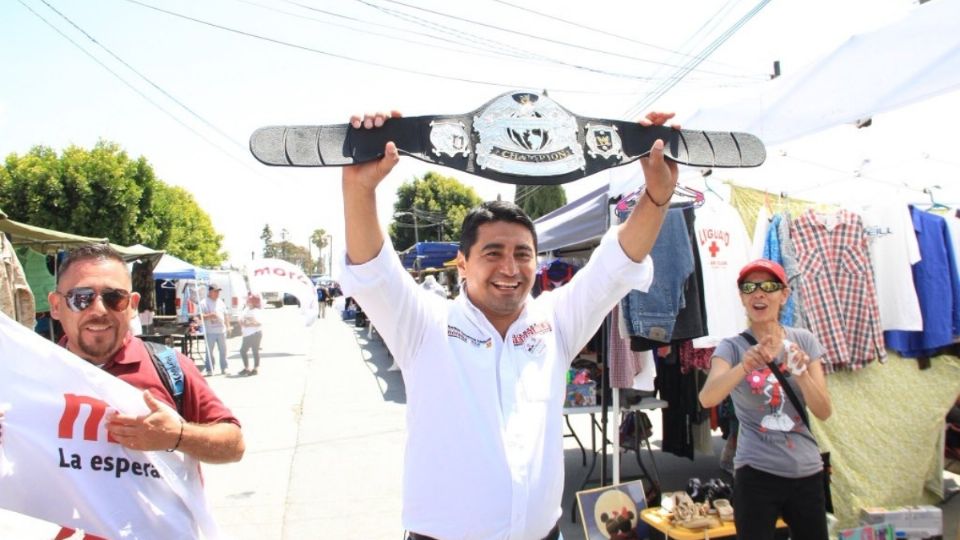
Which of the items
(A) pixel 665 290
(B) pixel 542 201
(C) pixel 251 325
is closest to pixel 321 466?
(A) pixel 665 290

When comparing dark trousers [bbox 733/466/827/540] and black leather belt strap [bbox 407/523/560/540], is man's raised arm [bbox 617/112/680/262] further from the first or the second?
→ dark trousers [bbox 733/466/827/540]

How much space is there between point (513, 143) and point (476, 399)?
0.79 meters

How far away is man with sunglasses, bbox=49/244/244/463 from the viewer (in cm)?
197

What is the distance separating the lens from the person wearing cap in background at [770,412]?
8.83 feet

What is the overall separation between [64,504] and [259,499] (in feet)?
12.0

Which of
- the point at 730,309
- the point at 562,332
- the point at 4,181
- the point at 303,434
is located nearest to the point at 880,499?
the point at 730,309

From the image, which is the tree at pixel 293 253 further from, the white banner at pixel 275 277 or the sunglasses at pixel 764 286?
the sunglasses at pixel 764 286

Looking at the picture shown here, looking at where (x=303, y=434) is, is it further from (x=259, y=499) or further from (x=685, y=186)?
(x=685, y=186)

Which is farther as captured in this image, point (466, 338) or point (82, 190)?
point (82, 190)

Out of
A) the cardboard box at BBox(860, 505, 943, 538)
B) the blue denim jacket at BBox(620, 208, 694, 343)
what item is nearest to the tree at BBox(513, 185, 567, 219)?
the blue denim jacket at BBox(620, 208, 694, 343)

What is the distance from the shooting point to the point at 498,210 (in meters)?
1.89

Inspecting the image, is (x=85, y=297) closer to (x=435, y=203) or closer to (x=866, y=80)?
(x=866, y=80)

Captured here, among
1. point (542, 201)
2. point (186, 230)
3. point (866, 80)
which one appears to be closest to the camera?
point (866, 80)

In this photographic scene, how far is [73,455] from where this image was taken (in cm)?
186
